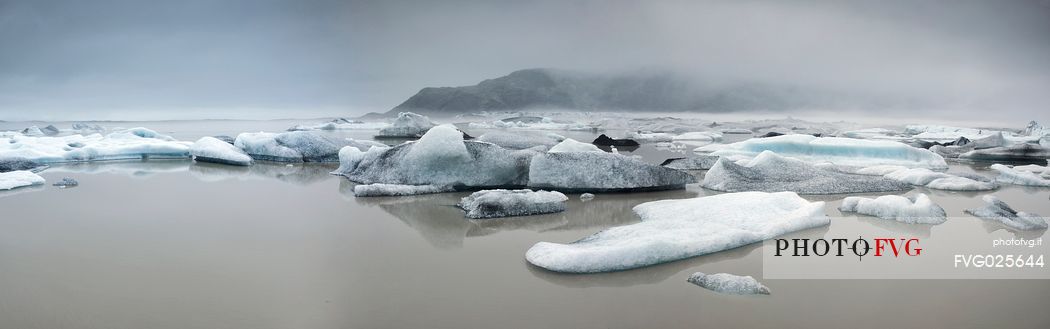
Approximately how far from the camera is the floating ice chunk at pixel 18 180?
4180 millimetres

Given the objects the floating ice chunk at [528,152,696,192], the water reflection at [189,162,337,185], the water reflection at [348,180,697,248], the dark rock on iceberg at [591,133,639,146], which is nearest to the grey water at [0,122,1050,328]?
the water reflection at [348,180,697,248]

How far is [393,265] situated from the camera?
2.15 metres

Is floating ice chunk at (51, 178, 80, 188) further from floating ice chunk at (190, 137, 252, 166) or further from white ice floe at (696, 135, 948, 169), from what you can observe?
white ice floe at (696, 135, 948, 169)

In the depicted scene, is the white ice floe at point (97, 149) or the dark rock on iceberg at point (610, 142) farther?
the dark rock on iceberg at point (610, 142)

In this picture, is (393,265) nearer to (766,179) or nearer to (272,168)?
(766,179)

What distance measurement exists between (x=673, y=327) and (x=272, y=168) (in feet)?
17.7

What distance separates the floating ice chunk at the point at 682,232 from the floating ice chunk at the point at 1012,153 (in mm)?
6302

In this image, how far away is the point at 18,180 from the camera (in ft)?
14.3

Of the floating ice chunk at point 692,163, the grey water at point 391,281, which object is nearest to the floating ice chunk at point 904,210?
the grey water at point 391,281

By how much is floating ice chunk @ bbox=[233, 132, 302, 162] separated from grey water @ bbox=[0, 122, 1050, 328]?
328 centimetres

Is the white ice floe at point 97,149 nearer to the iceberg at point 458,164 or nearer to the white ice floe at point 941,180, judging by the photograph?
the iceberg at point 458,164

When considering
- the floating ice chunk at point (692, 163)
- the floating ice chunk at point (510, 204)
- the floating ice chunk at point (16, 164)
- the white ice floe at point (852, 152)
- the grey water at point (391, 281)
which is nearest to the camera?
the grey water at point (391, 281)

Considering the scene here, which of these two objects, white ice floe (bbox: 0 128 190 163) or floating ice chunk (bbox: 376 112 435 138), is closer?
white ice floe (bbox: 0 128 190 163)

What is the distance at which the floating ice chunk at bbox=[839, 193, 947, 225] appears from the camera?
299 cm
